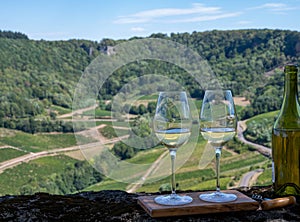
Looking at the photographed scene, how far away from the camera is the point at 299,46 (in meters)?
11.3

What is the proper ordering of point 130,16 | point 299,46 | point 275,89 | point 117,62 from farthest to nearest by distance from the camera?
point 130,16
point 117,62
point 299,46
point 275,89

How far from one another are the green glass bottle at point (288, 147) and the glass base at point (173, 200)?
0.79 ft

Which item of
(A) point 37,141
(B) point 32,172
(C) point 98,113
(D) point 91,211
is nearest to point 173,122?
(D) point 91,211

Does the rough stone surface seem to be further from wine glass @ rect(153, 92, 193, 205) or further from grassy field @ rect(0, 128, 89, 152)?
grassy field @ rect(0, 128, 89, 152)

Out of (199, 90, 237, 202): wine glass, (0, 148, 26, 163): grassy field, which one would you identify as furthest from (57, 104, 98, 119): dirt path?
(199, 90, 237, 202): wine glass

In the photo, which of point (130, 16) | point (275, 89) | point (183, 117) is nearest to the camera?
point (183, 117)

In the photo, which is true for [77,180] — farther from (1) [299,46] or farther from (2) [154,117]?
(2) [154,117]

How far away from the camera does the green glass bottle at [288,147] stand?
1098mm

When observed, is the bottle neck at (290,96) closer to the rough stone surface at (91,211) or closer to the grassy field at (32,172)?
the rough stone surface at (91,211)

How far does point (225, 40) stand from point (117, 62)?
3367 millimetres

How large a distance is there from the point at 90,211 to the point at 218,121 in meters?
0.34

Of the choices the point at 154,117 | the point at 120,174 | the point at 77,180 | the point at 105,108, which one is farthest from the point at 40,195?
the point at 105,108

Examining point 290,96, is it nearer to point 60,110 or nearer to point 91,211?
point 91,211

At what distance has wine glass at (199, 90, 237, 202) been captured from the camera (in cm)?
101
